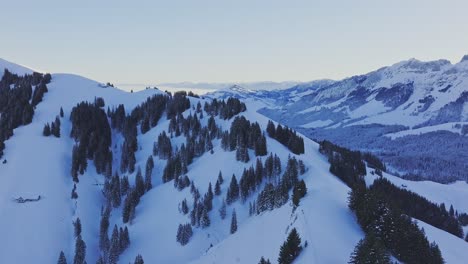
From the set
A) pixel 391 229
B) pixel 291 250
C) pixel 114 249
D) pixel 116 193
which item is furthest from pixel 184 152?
pixel 391 229

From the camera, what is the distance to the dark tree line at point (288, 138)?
138137mm

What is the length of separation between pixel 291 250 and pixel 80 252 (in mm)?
69705

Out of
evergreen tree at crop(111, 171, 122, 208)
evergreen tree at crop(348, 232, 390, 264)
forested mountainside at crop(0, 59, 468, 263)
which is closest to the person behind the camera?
evergreen tree at crop(348, 232, 390, 264)

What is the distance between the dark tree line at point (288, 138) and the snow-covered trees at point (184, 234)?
42.7 meters

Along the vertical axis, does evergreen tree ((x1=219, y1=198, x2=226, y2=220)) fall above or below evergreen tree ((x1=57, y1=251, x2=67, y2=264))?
above

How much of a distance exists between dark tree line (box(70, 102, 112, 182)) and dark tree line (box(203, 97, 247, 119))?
44644 mm

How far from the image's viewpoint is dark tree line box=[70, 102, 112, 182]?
160 m

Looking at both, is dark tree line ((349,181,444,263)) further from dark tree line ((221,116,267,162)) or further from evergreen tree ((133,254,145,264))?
dark tree line ((221,116,267,162))

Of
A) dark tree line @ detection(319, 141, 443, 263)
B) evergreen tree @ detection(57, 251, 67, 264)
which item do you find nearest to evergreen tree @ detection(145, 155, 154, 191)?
evergreen tree @ detection(57, 251, 67, 264)

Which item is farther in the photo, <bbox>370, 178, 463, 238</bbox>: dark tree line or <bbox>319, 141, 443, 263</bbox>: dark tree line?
<bbox>370, 178, 463, 238</bbox>: dark tree line

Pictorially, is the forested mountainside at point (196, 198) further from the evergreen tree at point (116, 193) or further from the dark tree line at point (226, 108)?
the dark tree line at point (226, 108)

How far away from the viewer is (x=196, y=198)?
406 ft

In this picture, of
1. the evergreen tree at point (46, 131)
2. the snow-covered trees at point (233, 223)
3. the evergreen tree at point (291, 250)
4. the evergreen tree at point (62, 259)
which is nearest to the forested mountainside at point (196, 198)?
the evergreen tree at point (291, 250)

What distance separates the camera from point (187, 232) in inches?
4446
